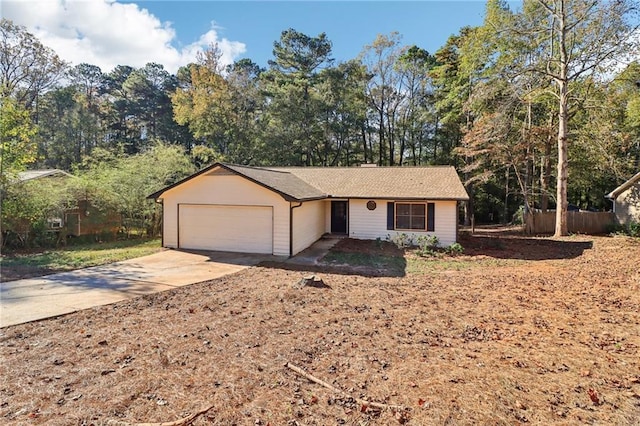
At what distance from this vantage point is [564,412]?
10.7 ft

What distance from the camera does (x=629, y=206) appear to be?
714 inches

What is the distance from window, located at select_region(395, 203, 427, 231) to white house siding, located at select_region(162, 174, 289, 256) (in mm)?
5099

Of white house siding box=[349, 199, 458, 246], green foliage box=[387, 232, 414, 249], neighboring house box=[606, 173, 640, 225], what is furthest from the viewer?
neighboring house box=[606, 173, 640, 225]

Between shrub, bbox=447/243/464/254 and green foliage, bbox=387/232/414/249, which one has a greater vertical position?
green foliage, bbox=387/232/414/249

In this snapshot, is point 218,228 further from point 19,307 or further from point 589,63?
point 589,63

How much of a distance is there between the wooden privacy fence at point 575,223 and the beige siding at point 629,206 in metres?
0.76

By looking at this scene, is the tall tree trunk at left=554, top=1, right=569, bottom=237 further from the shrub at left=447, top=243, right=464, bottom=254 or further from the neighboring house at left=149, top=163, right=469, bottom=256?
the shrub at left=447, top=243, right=464, bottom=254

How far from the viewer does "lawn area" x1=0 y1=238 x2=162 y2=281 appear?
9.21 meters

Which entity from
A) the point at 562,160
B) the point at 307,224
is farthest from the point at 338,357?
the point at 562,160

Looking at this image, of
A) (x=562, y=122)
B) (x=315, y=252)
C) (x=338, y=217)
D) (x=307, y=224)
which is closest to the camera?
(x=315, y=252)

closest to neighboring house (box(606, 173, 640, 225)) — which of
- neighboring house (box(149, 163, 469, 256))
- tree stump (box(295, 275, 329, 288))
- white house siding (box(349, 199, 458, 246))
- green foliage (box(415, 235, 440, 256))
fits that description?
neighboring house (box(149, 163, 469, 256))

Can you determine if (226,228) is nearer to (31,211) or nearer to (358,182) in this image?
(358,182)

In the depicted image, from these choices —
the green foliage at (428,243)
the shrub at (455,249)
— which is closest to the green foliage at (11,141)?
the green foliage at (428,243)

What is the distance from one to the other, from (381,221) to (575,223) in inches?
455
